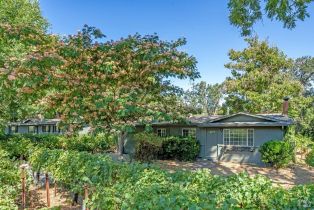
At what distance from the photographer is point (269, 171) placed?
1495 cm

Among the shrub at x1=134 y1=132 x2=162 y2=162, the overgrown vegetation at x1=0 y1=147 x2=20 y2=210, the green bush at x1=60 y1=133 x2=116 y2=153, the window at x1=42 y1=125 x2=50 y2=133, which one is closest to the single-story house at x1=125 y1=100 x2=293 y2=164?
the shrub at x1=134 y1=132 x2=162 y2=162

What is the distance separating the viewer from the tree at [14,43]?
900 centimetres

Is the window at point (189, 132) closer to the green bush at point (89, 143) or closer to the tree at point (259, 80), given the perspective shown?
the green bush at point (89, 143)

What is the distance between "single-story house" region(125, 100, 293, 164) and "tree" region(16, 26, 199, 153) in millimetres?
5207

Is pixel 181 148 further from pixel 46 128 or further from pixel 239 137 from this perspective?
pixel 46 128

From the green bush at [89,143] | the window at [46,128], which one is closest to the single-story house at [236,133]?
the green bush at [89,143]

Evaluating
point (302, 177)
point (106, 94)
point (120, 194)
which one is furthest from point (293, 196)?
point (302, 177)

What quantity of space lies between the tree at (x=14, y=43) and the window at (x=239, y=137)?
40.1ft

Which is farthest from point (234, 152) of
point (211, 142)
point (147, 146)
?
point (147, 146)

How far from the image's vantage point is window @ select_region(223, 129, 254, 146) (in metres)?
17.7

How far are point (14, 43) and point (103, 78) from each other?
20.3 ft

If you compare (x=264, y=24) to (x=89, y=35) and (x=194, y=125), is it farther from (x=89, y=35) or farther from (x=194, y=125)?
(x=194, y=125)

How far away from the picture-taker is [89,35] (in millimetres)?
11844

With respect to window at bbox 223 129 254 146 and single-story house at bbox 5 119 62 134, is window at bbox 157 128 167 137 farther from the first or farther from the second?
single-story house at bbox 5 119 62 134
